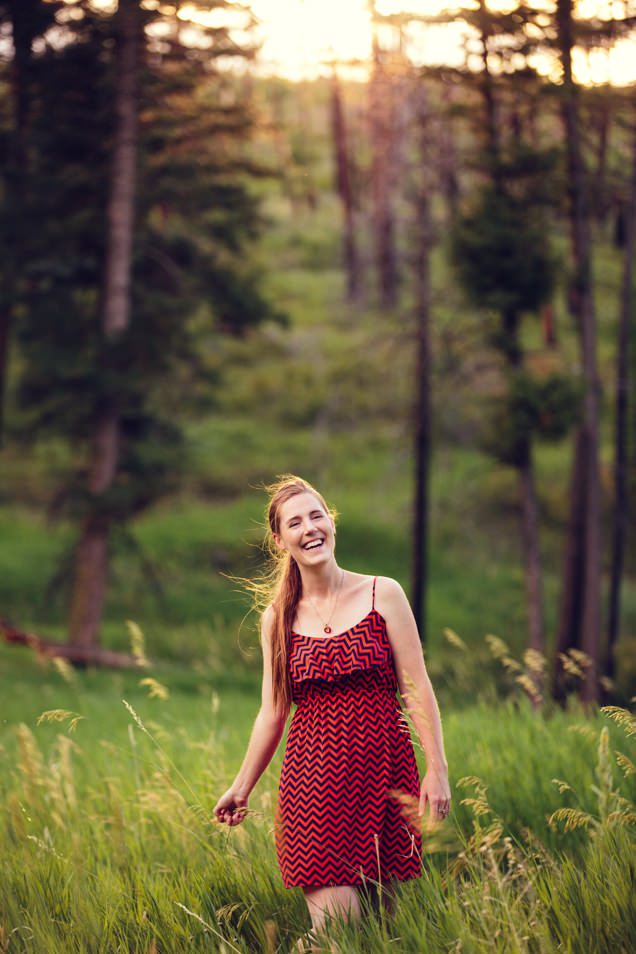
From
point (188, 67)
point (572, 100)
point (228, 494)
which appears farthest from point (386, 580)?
point (228, 494)

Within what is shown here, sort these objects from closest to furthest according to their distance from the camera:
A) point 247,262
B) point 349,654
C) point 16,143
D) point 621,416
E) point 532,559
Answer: point 349,654, point 532,559, point 16,143, point 621,416, point 247,262

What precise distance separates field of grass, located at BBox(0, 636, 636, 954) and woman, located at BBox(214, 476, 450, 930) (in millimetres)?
169

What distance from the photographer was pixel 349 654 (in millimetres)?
3322

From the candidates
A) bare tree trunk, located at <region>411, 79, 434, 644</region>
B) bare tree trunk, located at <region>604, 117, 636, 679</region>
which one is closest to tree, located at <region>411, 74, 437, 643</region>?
bare tree trunk, located at <region>411, 79, 434, 644</region>

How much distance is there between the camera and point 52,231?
15.5 metres

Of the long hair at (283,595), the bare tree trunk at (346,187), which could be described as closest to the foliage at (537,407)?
the long hair at (283,595)

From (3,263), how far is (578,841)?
1343 cm

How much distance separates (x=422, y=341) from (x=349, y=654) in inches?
552

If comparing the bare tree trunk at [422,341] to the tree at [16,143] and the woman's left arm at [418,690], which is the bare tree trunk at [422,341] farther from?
the woman's left arm at [418,690]

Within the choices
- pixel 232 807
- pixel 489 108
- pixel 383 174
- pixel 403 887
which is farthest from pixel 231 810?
pixel 383 174

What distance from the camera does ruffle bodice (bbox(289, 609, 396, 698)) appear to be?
131 inches

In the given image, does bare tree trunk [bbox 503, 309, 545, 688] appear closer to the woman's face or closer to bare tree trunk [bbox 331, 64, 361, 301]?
the woman's face

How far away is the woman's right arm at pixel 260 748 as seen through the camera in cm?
348

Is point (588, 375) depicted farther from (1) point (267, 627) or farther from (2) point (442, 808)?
(2) point (442, 808)
